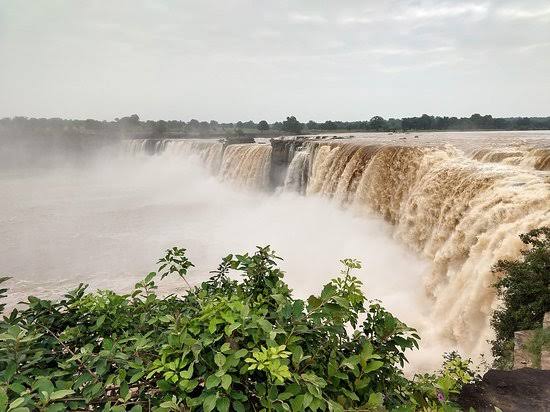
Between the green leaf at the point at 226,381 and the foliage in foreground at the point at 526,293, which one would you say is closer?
the green leaf at the point at 226,381

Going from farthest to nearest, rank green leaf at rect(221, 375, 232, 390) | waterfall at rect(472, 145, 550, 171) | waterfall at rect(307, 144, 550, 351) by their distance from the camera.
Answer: waterfall at rect(472, 145, 550, 171) → waterfall at rect(307, 144, 550, 351) → green leaf at rect(221, 375, 232, 390)

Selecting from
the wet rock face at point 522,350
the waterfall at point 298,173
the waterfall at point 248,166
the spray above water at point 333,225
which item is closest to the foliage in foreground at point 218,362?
the wet rock face at point 522,350

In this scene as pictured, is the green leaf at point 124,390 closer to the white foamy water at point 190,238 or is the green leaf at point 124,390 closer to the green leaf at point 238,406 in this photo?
the green leaf at point 238,406

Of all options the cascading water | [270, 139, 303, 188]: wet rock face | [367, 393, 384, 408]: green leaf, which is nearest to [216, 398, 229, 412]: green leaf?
[367, 393, 384, 408]: green leaf

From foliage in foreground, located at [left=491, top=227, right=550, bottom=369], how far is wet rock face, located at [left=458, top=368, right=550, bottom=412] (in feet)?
6.85

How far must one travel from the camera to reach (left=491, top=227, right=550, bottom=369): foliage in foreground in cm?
645

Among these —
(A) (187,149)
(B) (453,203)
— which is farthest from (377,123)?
(B) (453,203)

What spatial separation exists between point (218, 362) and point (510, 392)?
156 inches

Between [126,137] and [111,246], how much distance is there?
175 feet

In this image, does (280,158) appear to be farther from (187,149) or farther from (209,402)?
(209,402)

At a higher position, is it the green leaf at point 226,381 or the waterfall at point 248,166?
the green leaf at point 226,381

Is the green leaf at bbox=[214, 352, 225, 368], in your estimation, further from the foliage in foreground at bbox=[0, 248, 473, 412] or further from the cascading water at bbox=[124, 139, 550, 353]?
the cascading water at bbox=[124, 139, 550, 353]

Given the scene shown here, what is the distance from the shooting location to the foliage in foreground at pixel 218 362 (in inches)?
60.2

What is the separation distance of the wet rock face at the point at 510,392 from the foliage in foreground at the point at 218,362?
1.90 metres
